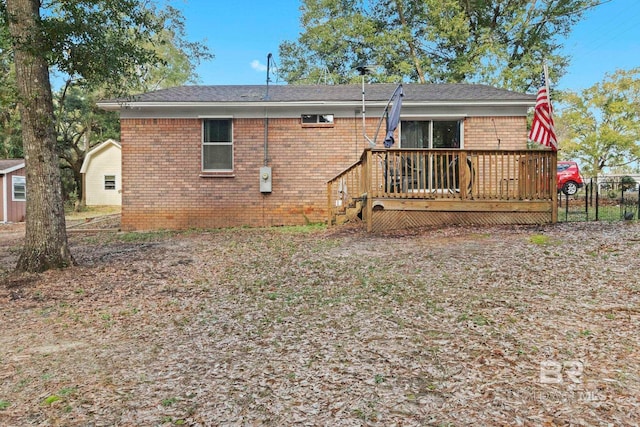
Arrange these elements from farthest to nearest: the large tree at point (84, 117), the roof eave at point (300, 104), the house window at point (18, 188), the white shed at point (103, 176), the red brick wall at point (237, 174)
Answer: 1. the white shed at point (103, 176)
2. the large tree at point (84, 117)
3. the house window at point (18, 188)
4. the red brick wall at point (237, 174)
5. the roof eave at point (300, 104)

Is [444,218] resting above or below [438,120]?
below

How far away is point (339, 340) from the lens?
3408 mm

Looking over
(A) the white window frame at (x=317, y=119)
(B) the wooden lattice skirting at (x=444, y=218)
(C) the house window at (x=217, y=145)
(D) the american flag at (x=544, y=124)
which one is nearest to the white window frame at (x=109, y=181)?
(C) the house window at (x=217, y=145)

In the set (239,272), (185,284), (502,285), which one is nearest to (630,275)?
(502,285)

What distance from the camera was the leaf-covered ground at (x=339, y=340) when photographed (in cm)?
240

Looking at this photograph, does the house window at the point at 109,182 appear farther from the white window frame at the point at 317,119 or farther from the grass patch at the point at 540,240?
the grass patch at the point at 540,240

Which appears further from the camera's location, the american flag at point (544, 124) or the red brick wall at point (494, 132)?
the red brick wall at point (494, 132)

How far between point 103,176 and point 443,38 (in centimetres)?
2124

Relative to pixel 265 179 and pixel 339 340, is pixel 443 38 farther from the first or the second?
pixel 339 340

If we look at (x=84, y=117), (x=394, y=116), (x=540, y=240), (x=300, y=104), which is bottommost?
(x=540, y=240)

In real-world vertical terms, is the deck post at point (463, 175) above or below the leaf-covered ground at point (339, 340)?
above

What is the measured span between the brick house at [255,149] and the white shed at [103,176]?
16.6m

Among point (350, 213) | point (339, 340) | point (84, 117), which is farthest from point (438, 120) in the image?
point (84, 117)

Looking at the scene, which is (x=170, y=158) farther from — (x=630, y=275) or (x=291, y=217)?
(x=630, y=275)
